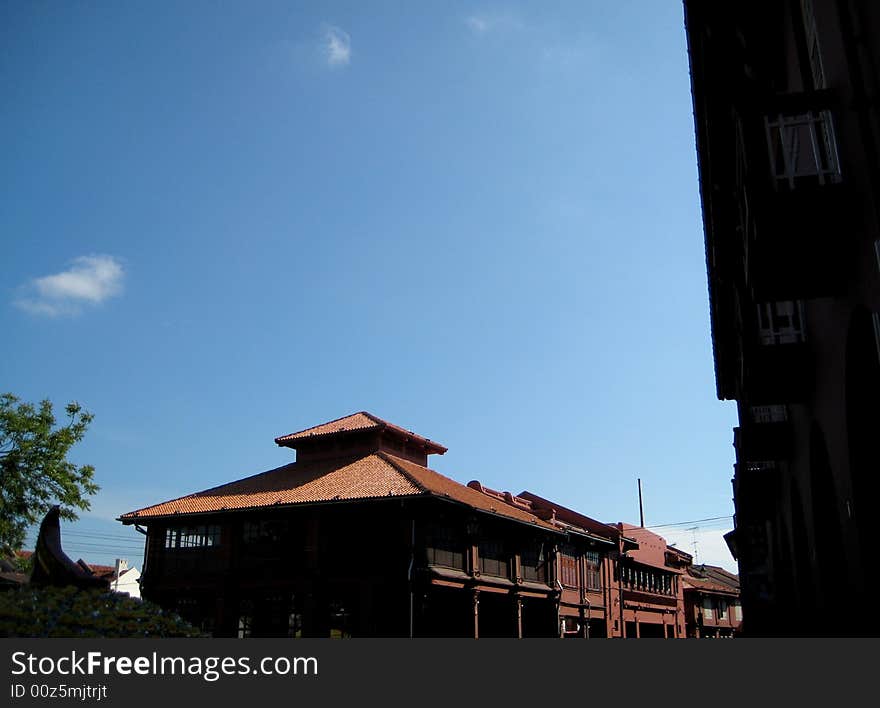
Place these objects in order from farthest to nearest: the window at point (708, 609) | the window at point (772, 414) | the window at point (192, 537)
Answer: the window at point (708, 609)
the window at point (192, 537)
the window at point (772, 414)

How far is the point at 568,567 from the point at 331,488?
14.4 metres

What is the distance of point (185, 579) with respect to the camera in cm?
3209

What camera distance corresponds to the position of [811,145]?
24.0 ft

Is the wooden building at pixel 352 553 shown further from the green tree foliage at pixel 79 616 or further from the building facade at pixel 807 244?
the green tree foliage at pixel 79 616

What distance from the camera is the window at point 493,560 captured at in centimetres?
3212

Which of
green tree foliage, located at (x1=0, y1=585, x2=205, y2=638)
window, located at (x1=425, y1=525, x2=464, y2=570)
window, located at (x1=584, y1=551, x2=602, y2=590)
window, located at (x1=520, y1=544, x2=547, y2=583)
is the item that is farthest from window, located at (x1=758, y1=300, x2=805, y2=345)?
window, located at (x1=584, y1=551, x2=602, y2=590)

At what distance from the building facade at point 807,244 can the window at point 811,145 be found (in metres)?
0.02

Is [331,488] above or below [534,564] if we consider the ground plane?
above

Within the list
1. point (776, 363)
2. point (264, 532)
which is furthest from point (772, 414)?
point (264, 532)

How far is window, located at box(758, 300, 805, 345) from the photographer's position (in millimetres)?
9992

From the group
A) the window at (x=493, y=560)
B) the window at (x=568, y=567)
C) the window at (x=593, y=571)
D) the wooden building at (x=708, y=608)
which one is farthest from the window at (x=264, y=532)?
the wooden building at (x=708, y=608)

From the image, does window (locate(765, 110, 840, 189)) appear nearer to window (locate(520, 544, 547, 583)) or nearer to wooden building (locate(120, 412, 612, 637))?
wooden building (locate(120, 412, 612, 637))

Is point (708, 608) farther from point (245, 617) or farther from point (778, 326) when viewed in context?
point (778, 326)
